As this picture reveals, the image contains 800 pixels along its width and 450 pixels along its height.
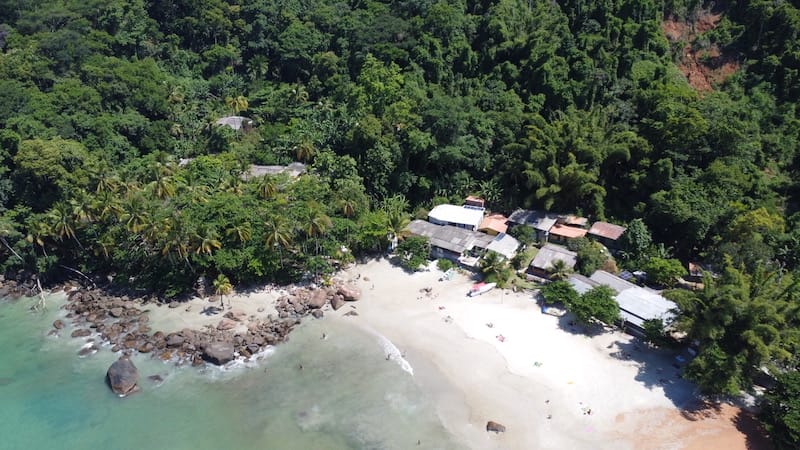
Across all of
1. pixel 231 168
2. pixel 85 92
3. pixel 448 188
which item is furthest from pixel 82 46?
pixel 448 188

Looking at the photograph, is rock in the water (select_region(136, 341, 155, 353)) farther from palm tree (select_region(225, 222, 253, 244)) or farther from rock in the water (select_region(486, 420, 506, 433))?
rock in the water (select_region(486, 420, 506, 433))

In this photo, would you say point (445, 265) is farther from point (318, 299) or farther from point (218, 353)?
point (218, 353)

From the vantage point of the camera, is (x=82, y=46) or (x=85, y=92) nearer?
(x=85, y=92)

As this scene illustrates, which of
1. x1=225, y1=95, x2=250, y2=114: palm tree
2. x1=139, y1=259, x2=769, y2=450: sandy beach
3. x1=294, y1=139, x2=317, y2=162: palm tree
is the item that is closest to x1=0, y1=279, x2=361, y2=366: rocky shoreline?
x1=139, y1=259, x2=769, y2=450: sandy beach

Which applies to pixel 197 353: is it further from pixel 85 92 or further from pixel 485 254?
pixel 85 92

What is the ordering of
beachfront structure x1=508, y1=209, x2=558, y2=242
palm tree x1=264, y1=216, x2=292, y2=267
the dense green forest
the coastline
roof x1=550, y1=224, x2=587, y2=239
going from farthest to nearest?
beachfront structure x1=508, y1=209, x2=558, y2=242
roof x1=550, y1=224, x2=587, y2=239
the dense green forest
palm tree x1=264, y1=216, x2=292, y2=267
the coastline

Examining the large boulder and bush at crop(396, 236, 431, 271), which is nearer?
the large boulder
